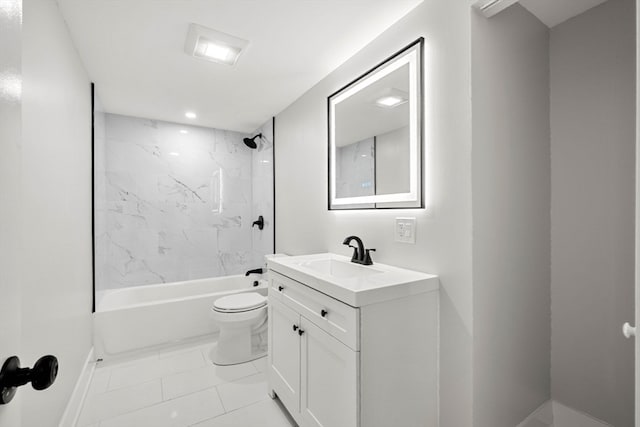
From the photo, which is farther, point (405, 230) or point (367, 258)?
point (367, 258)

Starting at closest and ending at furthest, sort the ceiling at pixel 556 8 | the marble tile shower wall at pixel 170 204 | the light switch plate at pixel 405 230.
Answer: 1. the ceiling at pixel 556 8
2. the light switch plate at pixel 405 230
3. the marble tile shower wall at pixel 170 204

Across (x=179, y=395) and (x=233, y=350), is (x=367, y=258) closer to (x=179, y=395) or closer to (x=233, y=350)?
(x=233, y=350)

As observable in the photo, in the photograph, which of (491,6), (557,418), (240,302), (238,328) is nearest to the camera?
(491,6)

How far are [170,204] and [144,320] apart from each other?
1.44 metres

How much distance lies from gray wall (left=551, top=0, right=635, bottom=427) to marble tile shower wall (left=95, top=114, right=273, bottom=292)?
3254mm

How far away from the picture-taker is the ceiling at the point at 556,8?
1.51 meters

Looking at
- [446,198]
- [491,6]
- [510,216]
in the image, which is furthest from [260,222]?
[491,6]

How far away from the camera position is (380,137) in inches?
73.7

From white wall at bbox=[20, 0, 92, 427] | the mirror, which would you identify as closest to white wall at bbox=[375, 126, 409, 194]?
the mirror

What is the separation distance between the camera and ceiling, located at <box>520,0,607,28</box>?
151 cm

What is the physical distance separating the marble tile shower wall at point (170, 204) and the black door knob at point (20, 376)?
287cm

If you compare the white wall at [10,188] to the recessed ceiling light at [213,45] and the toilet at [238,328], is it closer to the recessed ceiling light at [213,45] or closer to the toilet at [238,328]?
the recessed ceiling light at [213,45]

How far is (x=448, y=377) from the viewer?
1.45 metres

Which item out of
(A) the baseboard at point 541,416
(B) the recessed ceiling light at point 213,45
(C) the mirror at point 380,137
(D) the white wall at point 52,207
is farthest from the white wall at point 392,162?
(D) the white wall at point 52,207
